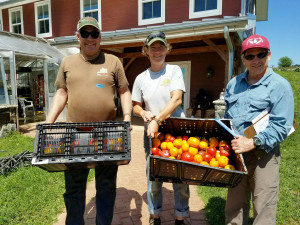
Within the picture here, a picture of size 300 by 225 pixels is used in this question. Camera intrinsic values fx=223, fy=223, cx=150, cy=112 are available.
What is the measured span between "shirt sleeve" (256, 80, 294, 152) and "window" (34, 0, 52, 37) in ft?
44.3

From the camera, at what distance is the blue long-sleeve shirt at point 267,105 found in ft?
5.93

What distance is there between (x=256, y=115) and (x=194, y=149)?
617mm

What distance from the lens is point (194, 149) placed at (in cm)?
200

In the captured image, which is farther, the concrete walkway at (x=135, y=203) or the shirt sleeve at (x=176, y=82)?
the concrete walkway at (x=135, y=203)

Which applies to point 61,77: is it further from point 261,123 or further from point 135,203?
point 135,203

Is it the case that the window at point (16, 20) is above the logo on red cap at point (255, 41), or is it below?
above

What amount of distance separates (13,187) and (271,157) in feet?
12.8

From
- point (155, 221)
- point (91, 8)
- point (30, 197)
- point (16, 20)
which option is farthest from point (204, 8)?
point (16, 20)

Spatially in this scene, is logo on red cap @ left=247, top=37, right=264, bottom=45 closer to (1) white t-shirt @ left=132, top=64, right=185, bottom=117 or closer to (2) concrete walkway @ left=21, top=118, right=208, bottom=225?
(1) white t-shirt @ left=132, top=64, right=185, bottom=117

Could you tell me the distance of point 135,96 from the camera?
256 cm

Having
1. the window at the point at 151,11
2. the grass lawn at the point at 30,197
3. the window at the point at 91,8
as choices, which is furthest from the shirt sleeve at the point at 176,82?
the window at the point at 91,8

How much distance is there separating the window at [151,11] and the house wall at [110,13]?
0.23 metres

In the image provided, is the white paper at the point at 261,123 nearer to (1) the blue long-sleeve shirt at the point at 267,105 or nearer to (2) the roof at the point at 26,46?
(1) the blue long-sleeve shirt at the point at 267,105

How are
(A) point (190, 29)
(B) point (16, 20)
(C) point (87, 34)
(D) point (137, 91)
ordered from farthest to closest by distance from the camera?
(B) point (16, 20), (A) point (190, 29), (D) point (137, 91), (C) point (87, 34)
